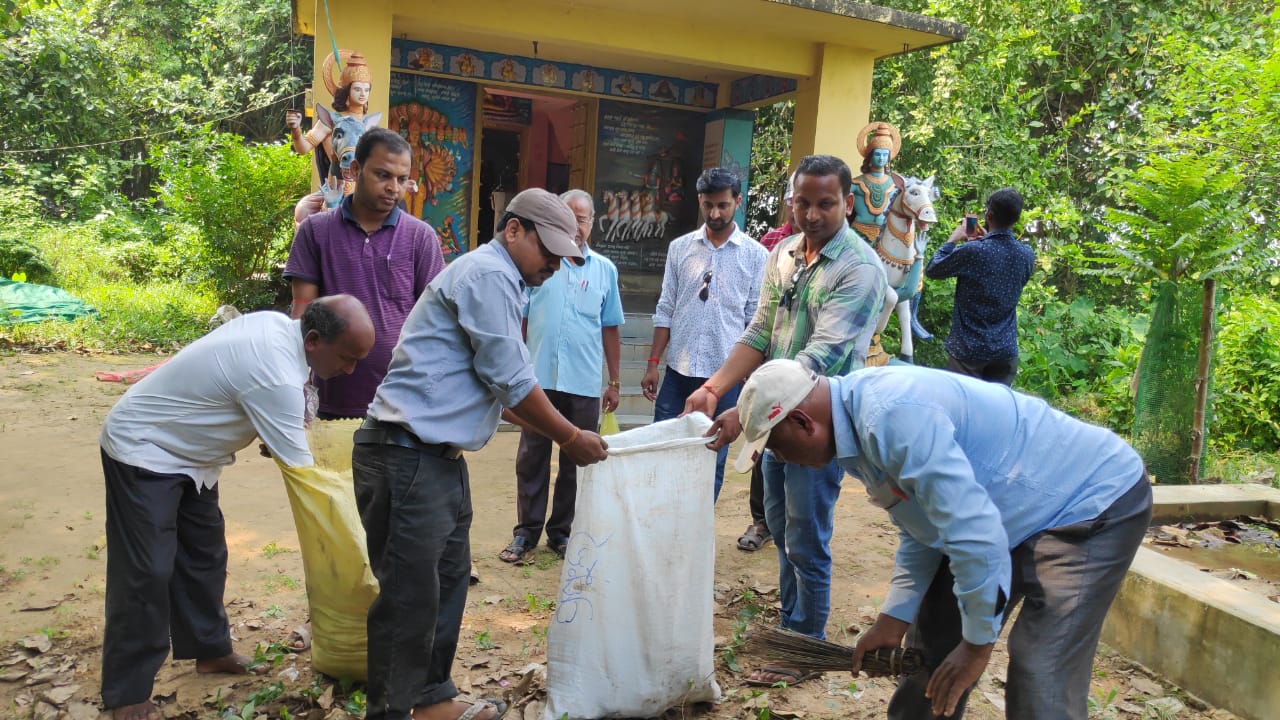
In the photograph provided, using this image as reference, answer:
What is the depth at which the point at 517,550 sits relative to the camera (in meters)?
4.77

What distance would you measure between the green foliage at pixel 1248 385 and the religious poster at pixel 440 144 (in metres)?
7.69

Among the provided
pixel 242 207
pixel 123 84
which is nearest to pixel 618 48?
pixel 242 207

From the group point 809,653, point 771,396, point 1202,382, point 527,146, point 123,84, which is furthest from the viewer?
point 123,84

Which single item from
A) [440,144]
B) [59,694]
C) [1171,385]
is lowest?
[59,694]

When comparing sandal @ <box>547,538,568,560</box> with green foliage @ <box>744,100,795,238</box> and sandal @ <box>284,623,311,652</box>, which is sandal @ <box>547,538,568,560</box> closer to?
sandal @ <box>284,623,311,652</box>

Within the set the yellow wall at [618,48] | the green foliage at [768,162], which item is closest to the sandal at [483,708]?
the yellow wall at [618,48]

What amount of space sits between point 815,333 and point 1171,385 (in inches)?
184

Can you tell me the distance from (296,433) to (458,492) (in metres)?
0.56

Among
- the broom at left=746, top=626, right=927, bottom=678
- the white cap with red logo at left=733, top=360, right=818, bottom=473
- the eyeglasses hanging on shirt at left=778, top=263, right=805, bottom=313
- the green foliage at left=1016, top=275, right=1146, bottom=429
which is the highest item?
the eyeglasses hanging on shirt at left=778, top=263, right=805, bottom=313

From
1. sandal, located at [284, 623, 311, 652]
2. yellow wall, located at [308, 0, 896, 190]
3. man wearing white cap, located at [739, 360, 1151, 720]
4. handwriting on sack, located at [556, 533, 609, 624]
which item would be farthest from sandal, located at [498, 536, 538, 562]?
yellow wall, located at [308, 0, 896, 190]

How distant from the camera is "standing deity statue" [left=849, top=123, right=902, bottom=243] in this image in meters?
6.41

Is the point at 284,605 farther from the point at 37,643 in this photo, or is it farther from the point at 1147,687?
the point at 1147,687

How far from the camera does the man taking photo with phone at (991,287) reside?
560 cm

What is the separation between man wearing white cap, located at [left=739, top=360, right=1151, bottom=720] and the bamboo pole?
4.82 metres
